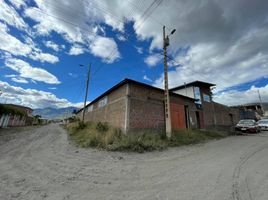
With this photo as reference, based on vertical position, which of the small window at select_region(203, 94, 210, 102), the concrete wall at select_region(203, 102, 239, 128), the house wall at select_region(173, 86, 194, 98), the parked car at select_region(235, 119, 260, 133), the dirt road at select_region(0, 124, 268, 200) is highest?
the house wall at select_region(173, 86, 194, 98)

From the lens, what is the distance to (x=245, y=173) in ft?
14.7

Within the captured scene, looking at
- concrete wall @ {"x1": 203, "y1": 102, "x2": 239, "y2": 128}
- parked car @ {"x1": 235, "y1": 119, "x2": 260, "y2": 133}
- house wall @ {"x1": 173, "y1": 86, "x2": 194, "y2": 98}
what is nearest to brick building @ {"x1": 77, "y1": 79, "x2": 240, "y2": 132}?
concrete wall @ {"x1": 203, "y1": 102, "x2": 239, "y2": 128}

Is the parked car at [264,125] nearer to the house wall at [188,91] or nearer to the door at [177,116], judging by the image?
the house wall at [188,91]

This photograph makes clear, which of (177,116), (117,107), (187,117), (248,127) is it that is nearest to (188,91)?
(187,117)

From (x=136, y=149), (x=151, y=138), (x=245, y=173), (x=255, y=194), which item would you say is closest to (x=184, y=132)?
(x=151, y=138)

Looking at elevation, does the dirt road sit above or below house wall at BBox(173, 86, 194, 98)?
below

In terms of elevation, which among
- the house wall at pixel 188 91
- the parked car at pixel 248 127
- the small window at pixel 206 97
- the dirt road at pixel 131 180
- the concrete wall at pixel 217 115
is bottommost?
the dirt road at pixel 131 180

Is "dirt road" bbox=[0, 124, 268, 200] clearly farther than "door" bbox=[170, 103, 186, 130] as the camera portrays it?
No

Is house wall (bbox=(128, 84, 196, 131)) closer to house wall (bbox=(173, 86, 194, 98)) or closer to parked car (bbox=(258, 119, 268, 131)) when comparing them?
house wall (bbox=(173, 86, 194, 98))

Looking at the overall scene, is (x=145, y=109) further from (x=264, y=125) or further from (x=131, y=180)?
(x=264, y=125)

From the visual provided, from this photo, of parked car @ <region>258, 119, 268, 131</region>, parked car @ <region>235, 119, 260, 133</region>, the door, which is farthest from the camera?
parked car @ <region>258, 119, 268, 131</region>

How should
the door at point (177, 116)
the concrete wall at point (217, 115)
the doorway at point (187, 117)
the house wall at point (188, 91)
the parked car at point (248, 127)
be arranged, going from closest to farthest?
the door at point (177, 116), the doorway at point (187, 117), the parked car at point (248, 127), the concrete wall at point (217, 115), the house wall at point (188, 91)

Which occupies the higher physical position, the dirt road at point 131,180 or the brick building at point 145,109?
the brick building at point 145,109

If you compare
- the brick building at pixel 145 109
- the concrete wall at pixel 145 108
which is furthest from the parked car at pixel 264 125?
the concrete wall at pixel 145 108
